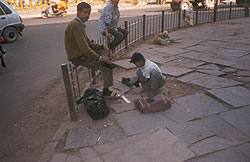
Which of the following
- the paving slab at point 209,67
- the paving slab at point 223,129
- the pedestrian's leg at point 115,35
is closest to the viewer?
the paving slab at point 223,129

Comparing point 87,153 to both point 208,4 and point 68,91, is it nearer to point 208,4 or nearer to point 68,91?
point 68,91

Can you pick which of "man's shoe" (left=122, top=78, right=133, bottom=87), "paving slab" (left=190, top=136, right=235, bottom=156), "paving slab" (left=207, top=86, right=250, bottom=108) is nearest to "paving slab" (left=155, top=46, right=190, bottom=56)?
"man's shoe" (left=122, top=78, right=133, bottom=87)

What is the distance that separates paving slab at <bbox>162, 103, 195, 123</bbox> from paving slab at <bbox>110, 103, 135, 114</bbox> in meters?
0.56

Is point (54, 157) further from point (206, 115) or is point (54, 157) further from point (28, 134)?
point (206, 115)

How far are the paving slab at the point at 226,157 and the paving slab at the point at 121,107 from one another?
58.9 inches

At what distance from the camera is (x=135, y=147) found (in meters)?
2.86

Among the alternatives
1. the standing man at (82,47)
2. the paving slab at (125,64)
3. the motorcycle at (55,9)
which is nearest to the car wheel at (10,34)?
the paving slab at (125,64)

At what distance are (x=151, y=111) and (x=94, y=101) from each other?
88 centimetres

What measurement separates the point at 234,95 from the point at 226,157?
170 centimetres

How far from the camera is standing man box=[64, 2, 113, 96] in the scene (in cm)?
362

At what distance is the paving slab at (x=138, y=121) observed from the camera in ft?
10.6

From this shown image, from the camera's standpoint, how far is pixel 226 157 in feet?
8.41

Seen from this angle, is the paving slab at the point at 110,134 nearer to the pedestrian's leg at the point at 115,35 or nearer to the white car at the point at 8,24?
the pedestrian's leg at the point at 115,35

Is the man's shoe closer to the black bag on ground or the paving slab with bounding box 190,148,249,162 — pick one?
the black bag on ground
